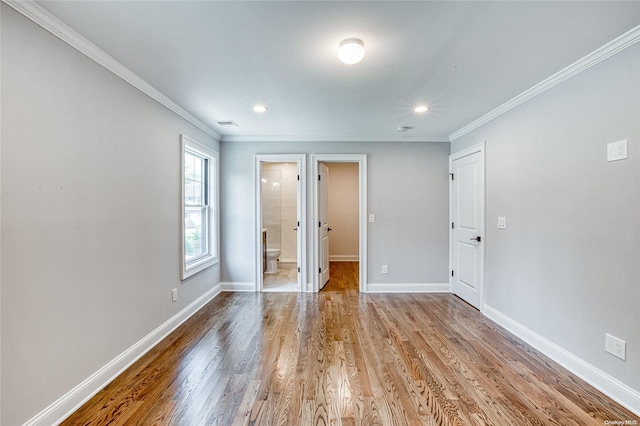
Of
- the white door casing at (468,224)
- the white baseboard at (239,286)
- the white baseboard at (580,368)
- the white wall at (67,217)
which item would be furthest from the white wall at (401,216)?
the white wall at (67,217)

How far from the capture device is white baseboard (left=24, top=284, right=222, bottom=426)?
1.61 meters

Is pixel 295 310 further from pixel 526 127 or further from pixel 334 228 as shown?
pixel 334 228

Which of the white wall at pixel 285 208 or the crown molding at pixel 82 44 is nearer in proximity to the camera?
the crown molding at pixel 82 44

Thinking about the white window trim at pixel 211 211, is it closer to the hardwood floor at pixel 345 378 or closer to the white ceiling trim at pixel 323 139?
the white ceiling trim at pixel 323 139

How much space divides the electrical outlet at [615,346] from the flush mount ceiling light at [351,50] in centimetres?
252

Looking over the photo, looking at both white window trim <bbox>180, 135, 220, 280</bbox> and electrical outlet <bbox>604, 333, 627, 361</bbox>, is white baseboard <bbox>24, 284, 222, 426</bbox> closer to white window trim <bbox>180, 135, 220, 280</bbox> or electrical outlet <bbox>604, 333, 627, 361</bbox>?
white window trim <bbox>180, 135, 220, 280</bbox>

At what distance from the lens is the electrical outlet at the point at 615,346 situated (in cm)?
183

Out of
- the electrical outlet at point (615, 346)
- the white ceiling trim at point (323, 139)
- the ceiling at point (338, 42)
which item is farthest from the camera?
the white ceiling trim at point (323, 139)

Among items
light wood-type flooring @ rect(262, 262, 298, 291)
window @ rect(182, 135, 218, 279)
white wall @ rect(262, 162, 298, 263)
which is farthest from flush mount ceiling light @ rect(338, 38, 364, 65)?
white wall @ rect(262, 162, 298, 263)

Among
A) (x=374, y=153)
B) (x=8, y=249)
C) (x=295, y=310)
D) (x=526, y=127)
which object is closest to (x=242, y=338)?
(x=295, y=310)

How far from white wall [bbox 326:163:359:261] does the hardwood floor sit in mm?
3664

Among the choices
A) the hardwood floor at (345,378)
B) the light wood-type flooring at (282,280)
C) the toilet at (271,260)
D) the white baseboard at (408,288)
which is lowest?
the hardwood floor at (345,378)

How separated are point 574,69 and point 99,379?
411 cm

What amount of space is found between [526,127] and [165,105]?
11.5ft
